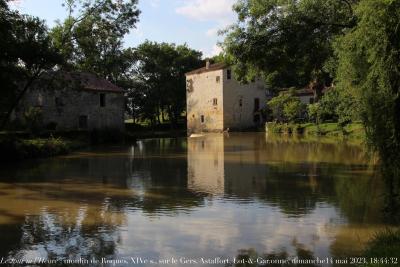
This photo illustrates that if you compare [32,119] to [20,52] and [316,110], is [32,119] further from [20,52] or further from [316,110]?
[316,110]

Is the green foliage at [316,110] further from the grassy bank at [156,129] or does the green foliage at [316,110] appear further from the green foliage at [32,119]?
the green foliage at [32,119]

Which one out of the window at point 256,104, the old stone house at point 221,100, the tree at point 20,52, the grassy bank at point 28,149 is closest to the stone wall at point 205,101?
the old stone house at point 221,100

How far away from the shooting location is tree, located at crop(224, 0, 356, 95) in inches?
758

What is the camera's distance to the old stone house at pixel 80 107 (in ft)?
136

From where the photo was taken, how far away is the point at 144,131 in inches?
2662

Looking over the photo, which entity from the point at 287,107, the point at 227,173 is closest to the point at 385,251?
the point at 227,173

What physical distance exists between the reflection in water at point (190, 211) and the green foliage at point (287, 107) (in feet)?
104

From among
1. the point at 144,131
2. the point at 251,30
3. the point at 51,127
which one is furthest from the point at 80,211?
the point at 144,131

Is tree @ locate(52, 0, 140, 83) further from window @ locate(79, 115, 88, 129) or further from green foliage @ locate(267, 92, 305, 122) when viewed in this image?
green foliage @ locate(267, 92, 305, 122)

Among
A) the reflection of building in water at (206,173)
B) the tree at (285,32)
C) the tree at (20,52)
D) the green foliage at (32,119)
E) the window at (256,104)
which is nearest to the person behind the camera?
the reflection of building in water at (206,173)

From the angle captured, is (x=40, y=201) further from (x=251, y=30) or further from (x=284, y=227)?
(x=251, y=30)

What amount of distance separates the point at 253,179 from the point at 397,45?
9617 millimetres

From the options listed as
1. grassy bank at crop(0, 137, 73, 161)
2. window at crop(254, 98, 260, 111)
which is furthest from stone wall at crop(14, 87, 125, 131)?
window at crop(254, 98, 260, 111)

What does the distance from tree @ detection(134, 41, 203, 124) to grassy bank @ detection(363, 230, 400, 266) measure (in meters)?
63.9
